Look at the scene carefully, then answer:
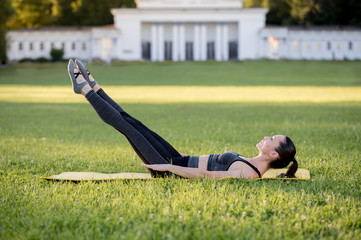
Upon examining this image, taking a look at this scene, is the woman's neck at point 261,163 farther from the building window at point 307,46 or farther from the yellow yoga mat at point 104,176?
the building window at point 307,46

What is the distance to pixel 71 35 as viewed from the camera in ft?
220

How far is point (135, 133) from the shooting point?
15.3 feet

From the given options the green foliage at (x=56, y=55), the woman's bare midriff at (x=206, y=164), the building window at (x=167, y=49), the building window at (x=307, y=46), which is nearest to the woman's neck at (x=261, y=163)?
the woman's bare midriff at (x=206, y=164)

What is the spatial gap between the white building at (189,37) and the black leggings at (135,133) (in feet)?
198

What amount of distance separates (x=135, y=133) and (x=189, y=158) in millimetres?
734

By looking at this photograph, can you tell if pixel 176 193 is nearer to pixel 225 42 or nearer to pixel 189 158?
pixel 189 158

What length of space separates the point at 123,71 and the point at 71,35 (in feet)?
96.3

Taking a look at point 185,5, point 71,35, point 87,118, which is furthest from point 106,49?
point 87,118

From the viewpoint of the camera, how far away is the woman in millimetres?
4598

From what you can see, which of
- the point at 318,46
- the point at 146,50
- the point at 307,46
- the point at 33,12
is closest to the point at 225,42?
the point at 146,50

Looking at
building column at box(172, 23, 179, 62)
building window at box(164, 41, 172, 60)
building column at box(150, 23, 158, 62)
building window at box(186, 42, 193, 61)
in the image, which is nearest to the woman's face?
building column at box(150, 23, 158, 62)

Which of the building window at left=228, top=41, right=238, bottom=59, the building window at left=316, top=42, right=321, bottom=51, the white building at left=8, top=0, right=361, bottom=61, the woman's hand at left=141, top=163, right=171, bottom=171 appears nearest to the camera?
the woman's hand at left=141, top=163, right=171, bottom=171

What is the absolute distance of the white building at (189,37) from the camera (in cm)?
6425

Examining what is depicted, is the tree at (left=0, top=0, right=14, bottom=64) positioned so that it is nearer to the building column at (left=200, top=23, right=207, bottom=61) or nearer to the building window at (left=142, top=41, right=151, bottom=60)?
the building window at (left=142, top=41, right=151, bottom=60)
